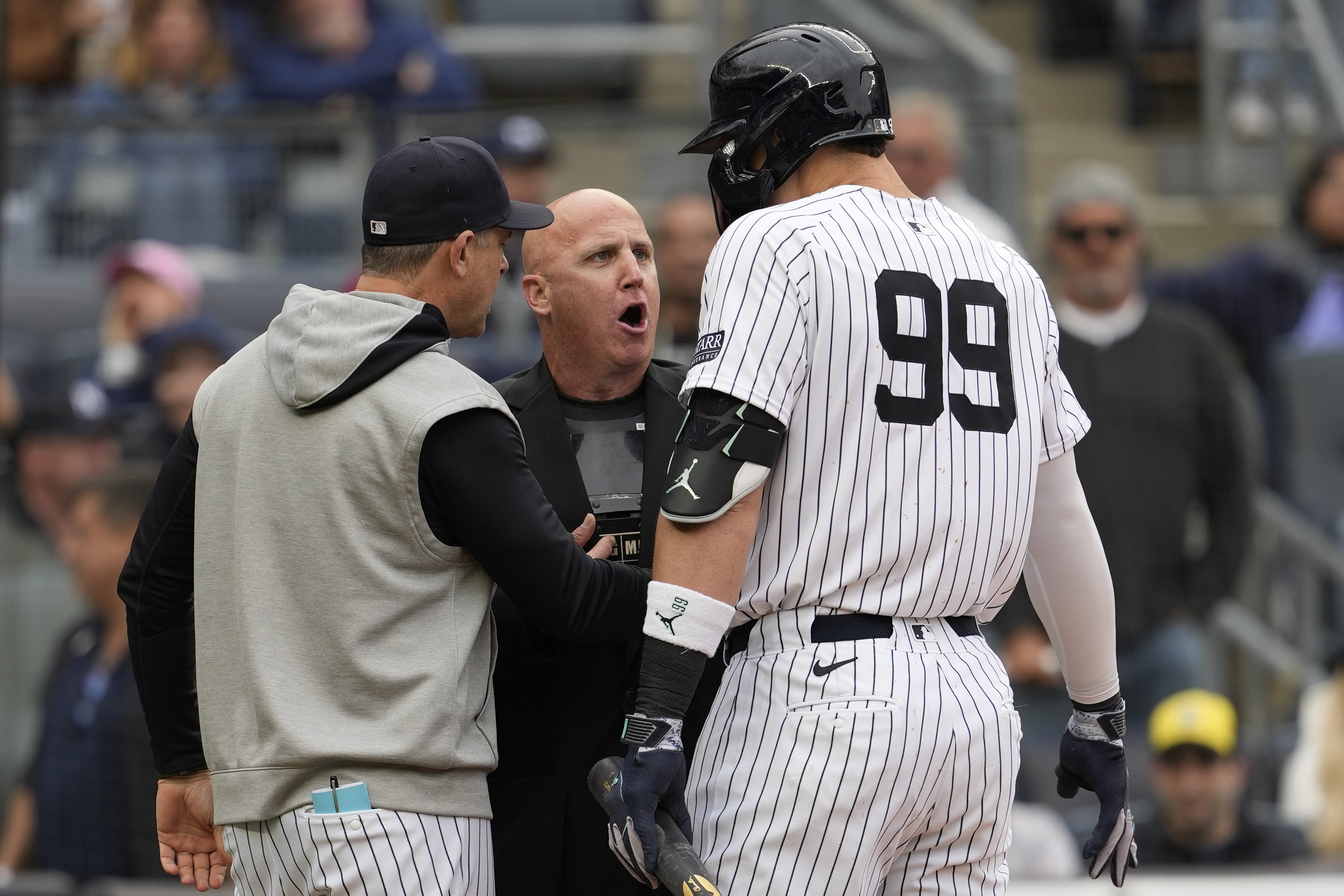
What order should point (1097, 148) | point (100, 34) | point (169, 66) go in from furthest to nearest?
point (1097, 148) < point (100, 34) < point (169, 66)

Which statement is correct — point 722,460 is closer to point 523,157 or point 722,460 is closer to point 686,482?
point 686,482

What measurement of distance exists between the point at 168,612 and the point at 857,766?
4.03ft

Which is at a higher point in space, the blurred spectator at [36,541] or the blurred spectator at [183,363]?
the blurred spectator at [183,363]

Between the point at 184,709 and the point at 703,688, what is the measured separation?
3.03 ft

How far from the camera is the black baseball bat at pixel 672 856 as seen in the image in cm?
272

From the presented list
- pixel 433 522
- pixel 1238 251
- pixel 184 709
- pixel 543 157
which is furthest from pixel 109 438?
pixel 1238 251

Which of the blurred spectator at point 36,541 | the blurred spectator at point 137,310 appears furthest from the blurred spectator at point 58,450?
the blurred spectator at point 137,310

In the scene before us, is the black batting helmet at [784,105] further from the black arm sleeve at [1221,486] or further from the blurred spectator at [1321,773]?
the blurred spectator at [1321,773]

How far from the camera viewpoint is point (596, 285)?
343cm

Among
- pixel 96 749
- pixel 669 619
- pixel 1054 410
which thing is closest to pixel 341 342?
pixel 669 619

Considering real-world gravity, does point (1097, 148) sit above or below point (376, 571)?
above

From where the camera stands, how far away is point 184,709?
3.18 meters

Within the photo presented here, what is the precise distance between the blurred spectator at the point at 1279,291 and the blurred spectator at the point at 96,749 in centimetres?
415

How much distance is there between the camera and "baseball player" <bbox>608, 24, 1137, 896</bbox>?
9.25 ft
